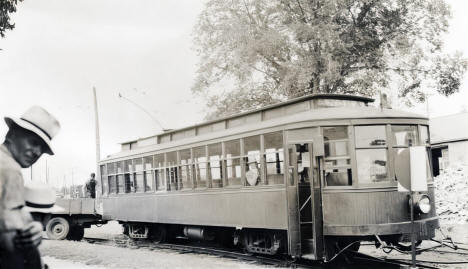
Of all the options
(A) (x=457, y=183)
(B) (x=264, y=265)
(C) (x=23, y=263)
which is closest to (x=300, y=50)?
(A) (x=457, y=183)

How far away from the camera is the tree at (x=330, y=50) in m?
19.5

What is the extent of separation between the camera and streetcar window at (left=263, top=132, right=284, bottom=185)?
9539mm

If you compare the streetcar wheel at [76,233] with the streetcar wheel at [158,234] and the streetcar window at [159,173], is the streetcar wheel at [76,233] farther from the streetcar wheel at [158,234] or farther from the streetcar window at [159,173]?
the streetcar window at [159,173]

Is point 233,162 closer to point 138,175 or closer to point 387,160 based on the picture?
point 387,160

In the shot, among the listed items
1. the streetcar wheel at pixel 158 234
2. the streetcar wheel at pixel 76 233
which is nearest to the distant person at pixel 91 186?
the streetcar wheel at pixel 76 233

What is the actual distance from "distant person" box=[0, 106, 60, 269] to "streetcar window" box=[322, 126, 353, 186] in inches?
268

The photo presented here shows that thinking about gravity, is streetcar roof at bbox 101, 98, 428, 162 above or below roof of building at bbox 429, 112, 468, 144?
below

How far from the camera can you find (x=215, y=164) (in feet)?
37.5

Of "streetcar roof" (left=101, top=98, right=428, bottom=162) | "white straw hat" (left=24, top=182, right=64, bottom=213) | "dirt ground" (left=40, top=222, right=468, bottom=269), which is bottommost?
"dirt ground" (left=40, top=222, right=468, bottom=269)

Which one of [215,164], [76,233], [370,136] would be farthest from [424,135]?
[76,233]

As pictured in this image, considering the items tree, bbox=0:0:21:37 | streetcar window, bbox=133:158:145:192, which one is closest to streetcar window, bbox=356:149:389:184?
tree, bbox=0:0:21:37

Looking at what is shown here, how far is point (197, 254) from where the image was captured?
11.7 meters

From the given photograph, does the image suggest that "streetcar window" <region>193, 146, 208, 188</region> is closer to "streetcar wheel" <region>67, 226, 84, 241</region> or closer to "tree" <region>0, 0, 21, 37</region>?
"tree" <region>0, 0, 21, 37</region>

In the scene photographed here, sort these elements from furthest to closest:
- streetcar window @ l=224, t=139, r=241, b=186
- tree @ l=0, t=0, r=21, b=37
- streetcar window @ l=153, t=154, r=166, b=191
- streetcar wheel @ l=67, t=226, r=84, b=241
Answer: streetcar wheel @ l=67, t=226, r=84, b=241 < streetcar window @ l=153, t=154, r=166, b=191 < streetcar window @ l=224, t=139, r=241, b=186 < tree @ l=0, t=0, r=21, b=37
